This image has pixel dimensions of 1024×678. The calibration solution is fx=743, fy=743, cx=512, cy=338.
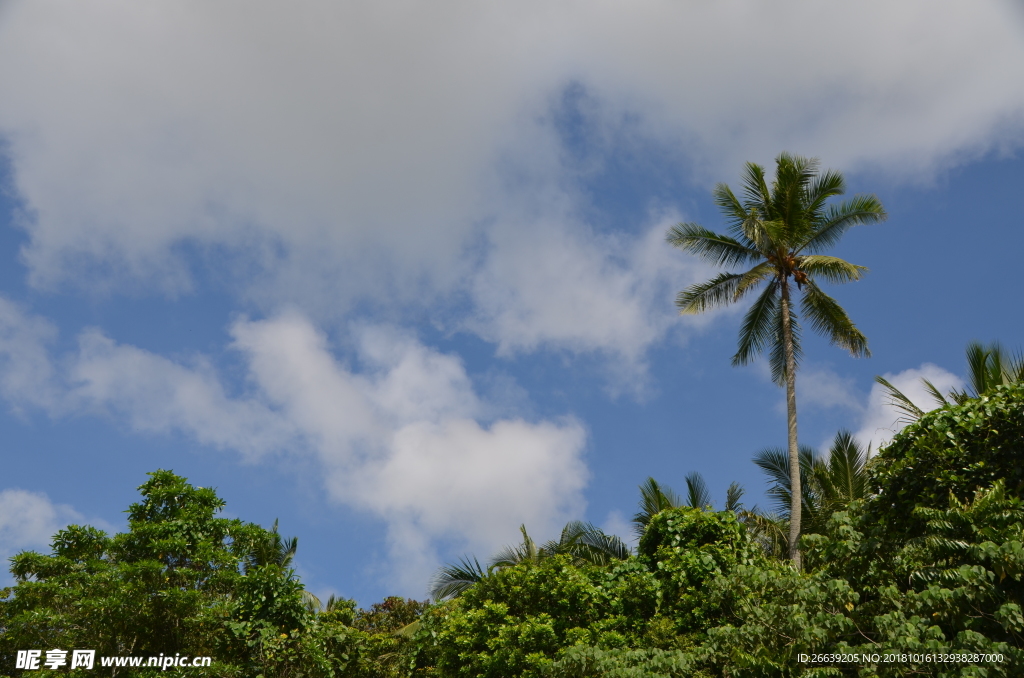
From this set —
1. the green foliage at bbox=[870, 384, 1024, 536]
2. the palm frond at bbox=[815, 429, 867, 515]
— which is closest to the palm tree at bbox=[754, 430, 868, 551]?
the palm frond at bbox=[815, 429, 867, 515]

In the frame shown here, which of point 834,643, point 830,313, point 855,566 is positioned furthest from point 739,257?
point 834,643

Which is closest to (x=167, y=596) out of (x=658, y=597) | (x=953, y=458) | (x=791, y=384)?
(x=658, y=597)

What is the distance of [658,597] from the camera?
13219 mm

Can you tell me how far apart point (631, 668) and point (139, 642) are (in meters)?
8.20

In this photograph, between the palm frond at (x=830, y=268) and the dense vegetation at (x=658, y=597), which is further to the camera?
the palm frond at (x=830, y=268)

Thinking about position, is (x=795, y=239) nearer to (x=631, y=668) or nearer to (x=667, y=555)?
(x=667, y=555)

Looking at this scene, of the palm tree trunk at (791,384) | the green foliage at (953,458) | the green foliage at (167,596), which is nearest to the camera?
the green foliage at (953,458)

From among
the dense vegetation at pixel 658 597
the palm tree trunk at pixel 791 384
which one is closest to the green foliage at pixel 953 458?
the dense vegetation at pixel 658 597

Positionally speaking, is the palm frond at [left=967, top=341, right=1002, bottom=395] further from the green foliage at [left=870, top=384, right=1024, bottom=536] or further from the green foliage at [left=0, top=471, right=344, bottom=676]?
the green foliage at [left=0, top=471, right=344, bottom=676]

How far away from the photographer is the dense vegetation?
8344 millimetres

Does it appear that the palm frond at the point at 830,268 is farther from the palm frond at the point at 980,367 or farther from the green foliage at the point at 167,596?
the green foliage at the point at 167,596

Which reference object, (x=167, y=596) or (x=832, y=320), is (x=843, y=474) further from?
(x=167, y=596)

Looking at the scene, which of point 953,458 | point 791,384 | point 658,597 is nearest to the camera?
point 953,458

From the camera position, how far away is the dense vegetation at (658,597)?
328 inches
